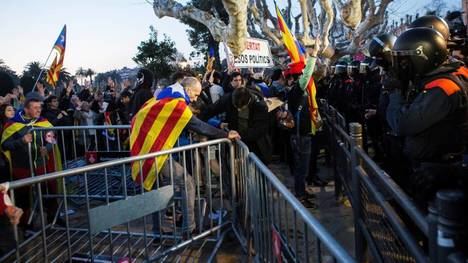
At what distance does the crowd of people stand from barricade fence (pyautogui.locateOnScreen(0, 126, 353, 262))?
412 mm

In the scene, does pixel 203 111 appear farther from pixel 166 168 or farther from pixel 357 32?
pixel 357 32

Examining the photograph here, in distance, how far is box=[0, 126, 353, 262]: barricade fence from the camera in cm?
288

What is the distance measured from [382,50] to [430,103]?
2224mm

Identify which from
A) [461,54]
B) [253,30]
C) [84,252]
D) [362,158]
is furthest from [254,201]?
→ [253,30]

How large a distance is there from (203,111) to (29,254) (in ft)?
8.86

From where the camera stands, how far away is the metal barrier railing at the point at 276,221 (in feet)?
6.99

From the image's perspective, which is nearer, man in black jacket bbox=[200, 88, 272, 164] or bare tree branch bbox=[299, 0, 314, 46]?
man in black jacket bbox=[200, 88, 272, 164]

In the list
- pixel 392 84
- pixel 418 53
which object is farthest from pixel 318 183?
pixel 418 53

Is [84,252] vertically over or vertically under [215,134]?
under

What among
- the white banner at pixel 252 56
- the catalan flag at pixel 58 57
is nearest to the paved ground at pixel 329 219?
the white banner at pixel 252 56

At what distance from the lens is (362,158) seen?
330cm

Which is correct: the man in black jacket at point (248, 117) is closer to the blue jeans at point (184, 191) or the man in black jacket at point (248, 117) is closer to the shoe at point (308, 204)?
the shoe at point (308, 204)

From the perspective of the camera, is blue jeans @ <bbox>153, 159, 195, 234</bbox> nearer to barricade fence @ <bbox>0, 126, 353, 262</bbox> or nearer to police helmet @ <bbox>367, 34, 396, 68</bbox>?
barricade fence @ <bbox>0, 126, 353, 262</bbox>

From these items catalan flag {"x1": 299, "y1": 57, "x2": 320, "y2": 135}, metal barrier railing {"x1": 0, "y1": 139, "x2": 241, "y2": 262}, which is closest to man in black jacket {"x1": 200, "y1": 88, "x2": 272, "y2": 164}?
metal barrier railing {"x1": 0, "y1": 139, "x2": 241, "y2": 262}
